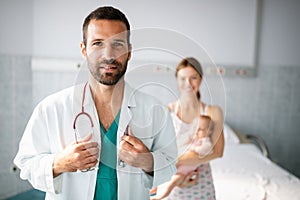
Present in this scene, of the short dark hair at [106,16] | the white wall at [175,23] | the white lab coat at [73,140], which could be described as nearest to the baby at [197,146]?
the white lab coat at [73,140]

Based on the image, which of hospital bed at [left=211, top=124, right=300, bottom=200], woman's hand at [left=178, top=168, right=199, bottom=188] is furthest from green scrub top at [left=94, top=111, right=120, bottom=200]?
hospital bed at [left=211, top=124, right=300, bottom=200]

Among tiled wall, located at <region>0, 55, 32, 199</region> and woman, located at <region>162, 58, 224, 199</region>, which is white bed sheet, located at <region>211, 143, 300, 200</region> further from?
tiled wall, located at <region>0, 55, 32, 199</region>

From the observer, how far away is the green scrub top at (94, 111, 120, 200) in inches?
32.7

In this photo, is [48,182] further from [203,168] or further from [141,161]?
[203,168]

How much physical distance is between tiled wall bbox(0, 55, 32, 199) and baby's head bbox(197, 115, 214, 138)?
2.27 feet

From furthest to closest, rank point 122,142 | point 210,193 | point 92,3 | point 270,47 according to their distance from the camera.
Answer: point 270,47 → point 210,193 → point 92,3 → point 122,142

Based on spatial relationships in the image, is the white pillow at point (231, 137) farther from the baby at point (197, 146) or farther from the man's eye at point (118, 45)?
the man's eye at point (118, 45)

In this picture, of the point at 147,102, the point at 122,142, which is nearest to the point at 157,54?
the point at 147,102

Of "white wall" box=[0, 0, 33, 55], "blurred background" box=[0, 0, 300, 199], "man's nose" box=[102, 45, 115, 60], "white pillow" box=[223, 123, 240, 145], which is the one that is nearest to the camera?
"man's nose" box=[102, 45, 115, 60]

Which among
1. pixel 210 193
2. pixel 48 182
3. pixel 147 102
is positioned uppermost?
pixel 147 102

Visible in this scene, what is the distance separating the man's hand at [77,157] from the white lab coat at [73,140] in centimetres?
2

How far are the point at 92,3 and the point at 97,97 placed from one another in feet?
1.11

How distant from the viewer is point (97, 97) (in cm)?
84

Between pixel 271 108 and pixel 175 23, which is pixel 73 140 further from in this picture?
pixel 271 108
